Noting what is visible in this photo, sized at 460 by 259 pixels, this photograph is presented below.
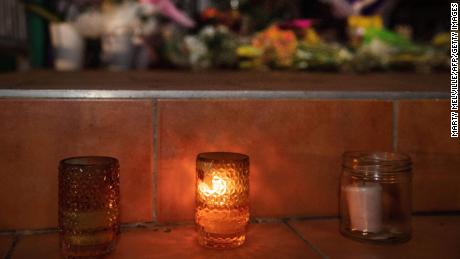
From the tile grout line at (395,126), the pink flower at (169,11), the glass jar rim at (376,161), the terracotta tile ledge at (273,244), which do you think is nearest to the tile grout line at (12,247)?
the terracotta tile ledge at (273,244)

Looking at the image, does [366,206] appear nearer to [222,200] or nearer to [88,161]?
[222,200]

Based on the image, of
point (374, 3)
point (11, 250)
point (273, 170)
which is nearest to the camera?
point (11, 250)

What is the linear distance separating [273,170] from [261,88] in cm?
17

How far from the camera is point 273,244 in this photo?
0.94 metres

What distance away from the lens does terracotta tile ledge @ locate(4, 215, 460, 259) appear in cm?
88

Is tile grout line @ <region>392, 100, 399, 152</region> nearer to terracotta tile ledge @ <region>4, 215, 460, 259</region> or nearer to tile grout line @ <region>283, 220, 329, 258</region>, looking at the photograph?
terracotta tile ledge @ <region>4, 215, 460, 259</region>

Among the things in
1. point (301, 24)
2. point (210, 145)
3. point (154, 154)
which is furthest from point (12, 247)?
point (301, 24)

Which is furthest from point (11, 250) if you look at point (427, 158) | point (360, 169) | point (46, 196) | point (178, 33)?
point (178, 33)

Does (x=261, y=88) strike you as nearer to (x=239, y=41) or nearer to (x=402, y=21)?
(x=239, y=41)

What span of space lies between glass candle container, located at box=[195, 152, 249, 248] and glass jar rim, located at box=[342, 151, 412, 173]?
8.1 inches

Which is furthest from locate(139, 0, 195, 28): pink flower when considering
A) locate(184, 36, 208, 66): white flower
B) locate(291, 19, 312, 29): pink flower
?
locate(291, 19, 312, 29): pink flower

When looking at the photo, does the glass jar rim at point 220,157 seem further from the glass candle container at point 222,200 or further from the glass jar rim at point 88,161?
the glass jar rim at point 88,161

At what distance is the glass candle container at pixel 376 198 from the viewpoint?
0.94m

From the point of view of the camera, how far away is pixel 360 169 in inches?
37.4
